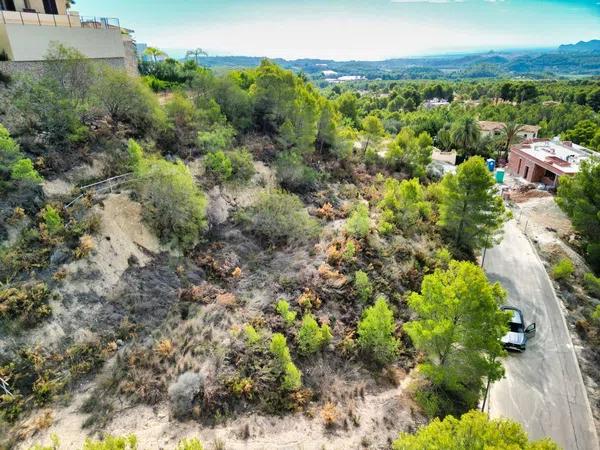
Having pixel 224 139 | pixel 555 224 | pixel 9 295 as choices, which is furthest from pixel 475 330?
pixel 555 224

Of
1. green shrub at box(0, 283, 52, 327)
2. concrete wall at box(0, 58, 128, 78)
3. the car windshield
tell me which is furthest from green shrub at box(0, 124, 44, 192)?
the car windshield

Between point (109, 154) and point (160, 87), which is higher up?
point (160, 87)

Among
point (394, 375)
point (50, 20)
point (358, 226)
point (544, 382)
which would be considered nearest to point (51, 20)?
point (50, 20)

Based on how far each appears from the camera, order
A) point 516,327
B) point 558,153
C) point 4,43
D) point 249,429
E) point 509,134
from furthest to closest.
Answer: point 509,134 → point 558,153 → point 4,43 → point 516,327 → point 249,429

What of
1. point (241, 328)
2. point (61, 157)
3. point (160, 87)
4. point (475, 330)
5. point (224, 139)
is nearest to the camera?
point (475, 330)

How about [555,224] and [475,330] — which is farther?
[555,224]

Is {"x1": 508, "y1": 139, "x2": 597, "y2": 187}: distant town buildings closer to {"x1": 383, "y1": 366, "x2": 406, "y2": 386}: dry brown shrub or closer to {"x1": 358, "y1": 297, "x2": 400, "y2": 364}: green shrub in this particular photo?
{"x1": 358, "y1": 297, "x2": 400, "y2": 364}: green shrub

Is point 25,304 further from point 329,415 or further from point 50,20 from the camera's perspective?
point 50,20

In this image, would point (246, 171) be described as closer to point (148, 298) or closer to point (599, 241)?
point (148, 298)
